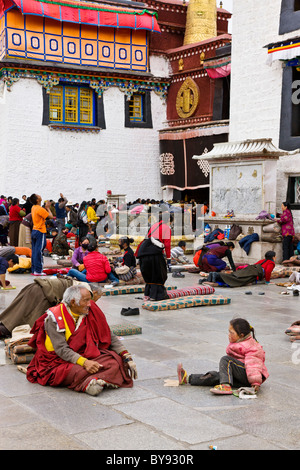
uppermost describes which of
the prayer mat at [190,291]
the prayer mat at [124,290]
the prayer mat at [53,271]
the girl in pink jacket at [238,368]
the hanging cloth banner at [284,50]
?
the hanging cloth banner at [284,50]

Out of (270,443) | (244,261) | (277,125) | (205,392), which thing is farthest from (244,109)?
(270,443)

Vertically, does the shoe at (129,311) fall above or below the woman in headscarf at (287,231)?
below

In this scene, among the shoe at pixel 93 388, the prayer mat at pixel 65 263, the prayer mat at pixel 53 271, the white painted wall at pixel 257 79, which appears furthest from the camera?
the white painted wall at pixel 257 79

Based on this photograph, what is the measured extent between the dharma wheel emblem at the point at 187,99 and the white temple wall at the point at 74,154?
111cm

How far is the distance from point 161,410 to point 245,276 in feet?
23.0

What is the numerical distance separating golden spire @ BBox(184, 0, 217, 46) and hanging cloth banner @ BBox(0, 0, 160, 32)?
69.7 inches

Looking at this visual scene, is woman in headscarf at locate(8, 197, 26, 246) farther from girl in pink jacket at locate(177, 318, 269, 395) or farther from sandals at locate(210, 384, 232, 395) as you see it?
sandals at locate(210, 384, 232, 395)

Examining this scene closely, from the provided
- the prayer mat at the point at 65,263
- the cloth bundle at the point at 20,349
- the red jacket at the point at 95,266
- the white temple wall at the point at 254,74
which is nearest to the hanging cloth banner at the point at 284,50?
the white temple wall at the point at 254,74

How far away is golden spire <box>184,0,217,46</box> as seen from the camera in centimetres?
2544

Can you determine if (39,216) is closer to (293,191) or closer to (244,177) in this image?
(244,177)

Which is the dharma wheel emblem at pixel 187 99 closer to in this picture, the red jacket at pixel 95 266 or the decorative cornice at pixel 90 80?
the decorative cornice at pixel 90 80

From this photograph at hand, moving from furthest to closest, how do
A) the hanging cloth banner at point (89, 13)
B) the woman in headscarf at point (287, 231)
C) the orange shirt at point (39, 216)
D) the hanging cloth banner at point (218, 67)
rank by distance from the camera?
the hanging cloth banner at point (89, 13), the hanging cloth banner at point (218, 67), the woman in headscarf at point (287, 231), the orange shirt at point (39, 216)

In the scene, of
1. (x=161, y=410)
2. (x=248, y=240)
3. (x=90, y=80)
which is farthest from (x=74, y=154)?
(x=161, y=410)

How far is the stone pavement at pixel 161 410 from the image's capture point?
4266 mm
